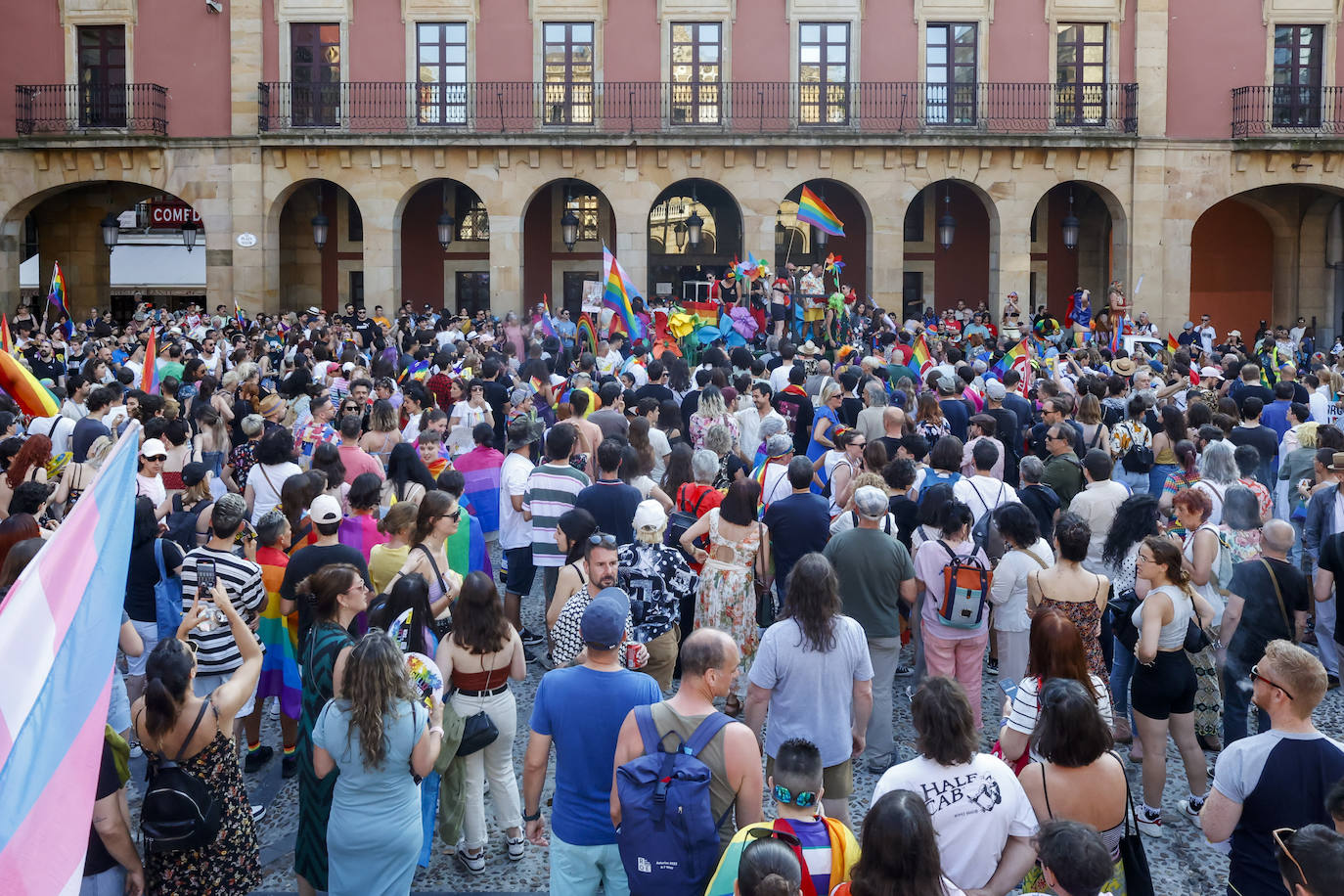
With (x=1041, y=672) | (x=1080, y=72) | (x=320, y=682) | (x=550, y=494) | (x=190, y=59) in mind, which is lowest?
(x=320, y=682)

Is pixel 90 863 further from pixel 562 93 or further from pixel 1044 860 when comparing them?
pixel 562 93

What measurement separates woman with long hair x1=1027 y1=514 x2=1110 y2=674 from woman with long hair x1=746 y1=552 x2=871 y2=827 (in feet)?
4.50

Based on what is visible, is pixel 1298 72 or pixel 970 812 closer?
pixel 970 812

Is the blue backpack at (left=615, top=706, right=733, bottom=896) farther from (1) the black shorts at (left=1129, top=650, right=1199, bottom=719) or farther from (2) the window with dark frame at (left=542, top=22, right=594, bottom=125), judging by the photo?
(2) the window with dark frame at (left=542, top=22, right=594, bottom=125)

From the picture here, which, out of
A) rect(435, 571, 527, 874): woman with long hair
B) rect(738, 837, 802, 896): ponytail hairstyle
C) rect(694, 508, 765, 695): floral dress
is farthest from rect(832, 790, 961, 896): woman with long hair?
rect(694, 508, 765, 695): floral dress

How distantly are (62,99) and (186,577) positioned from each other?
23739 millimetres

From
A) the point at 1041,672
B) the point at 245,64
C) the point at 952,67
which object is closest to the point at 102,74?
the point at 245,64

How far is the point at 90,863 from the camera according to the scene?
429 centimetres

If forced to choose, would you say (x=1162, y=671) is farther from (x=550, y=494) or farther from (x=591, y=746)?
(x=550, y=494)

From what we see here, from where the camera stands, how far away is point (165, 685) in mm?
4473

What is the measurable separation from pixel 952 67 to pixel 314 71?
13710 millimetres

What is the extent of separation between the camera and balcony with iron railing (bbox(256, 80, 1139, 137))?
2536cm

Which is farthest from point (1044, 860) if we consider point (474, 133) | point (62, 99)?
point (62, 99)

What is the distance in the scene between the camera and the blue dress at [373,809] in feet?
15.1
